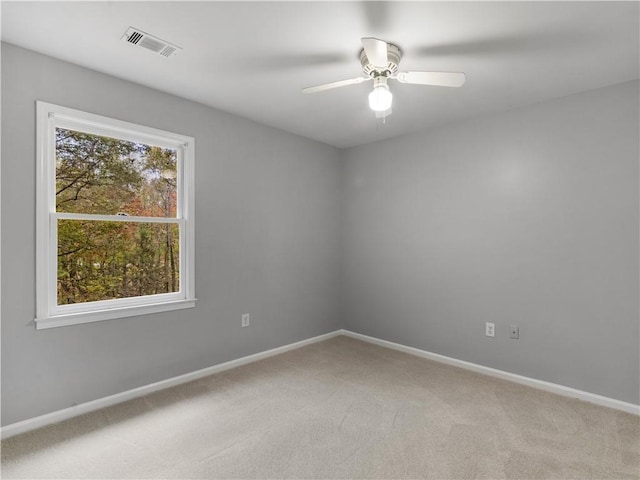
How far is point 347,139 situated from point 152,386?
3036 mm

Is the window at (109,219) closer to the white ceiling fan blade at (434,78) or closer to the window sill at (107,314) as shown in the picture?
the window sill at (107,314)

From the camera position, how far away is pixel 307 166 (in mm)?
4047

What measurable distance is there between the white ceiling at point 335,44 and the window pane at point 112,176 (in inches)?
19.8

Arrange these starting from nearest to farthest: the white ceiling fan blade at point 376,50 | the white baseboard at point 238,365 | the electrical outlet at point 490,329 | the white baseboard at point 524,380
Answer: the white ceiling fan blade at point 376,50, the white baseboard at point 238,365, the white baseboard at point 524,380, the electrical outlet at point 490,329

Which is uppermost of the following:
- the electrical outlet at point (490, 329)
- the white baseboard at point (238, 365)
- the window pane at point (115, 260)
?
the window pane at point (115, 260)

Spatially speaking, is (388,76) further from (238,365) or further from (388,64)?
(238,365)

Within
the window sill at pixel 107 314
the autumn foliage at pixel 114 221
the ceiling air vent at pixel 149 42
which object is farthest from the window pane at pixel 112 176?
the ceiling air vent at pixel 149 42

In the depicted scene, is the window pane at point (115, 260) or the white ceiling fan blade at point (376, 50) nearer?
the white ceiling fan blade at point (376, 50)

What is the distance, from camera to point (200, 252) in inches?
122

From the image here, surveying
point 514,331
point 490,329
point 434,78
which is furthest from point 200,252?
point 514,331

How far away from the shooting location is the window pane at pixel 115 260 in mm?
2451

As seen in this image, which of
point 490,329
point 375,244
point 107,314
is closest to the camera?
point 107,314

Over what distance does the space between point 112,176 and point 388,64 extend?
81.9 inches

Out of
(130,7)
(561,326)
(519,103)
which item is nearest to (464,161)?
(519,103)
